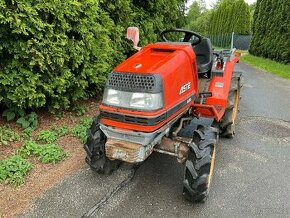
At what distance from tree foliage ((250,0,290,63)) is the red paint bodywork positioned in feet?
40.7

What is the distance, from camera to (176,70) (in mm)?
3270

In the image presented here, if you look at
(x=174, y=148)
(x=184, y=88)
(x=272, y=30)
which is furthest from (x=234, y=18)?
(x=174, y=148)

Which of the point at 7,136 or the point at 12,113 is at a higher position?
the point at 12,113

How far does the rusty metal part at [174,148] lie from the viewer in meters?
3.36

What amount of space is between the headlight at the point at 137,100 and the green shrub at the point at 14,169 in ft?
4.50

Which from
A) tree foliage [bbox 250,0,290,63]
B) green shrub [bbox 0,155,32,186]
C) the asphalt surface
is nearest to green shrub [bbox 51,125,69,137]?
green shrub [bbox 0,155,32,186]

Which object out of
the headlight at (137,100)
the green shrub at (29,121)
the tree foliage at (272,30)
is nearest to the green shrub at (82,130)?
the green shrub at (29,121)

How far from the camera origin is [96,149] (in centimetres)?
351

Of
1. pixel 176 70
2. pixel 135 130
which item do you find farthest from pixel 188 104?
pixel 135 130

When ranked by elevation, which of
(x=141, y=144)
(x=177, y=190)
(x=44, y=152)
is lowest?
(x=177, y=190)

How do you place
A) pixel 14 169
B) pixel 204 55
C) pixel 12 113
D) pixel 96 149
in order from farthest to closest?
1. pixel 12 113
2. pixel 204 55
3. pixel 14 169
4. pixel 96 149

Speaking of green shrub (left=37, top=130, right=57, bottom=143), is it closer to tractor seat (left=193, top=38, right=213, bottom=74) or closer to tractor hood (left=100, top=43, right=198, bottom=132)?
tractor hood (left=100, top=43, right=198, bottom=132)

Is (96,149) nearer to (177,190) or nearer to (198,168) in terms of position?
(177,190)

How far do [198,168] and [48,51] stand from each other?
2549mm
